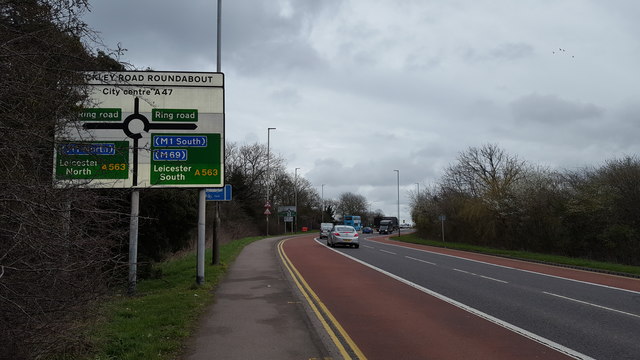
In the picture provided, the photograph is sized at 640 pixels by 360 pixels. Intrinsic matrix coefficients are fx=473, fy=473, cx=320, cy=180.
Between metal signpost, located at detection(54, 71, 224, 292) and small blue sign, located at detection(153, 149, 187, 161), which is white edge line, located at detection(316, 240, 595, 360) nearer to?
metal signpost, located at detection(54, 71, 224, 292)

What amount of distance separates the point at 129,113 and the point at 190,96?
166 cm

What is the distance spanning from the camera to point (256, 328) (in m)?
7.92

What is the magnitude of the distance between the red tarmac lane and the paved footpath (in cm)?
76

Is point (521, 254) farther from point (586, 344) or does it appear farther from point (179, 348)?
point (179, 348)

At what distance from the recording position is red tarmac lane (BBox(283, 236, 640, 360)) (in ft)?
21.8

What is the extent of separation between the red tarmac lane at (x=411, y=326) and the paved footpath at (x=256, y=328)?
2.48ft

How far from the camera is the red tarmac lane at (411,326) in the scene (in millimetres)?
6652

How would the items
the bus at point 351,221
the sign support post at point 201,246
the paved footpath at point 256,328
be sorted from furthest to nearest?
the bus at point 351,221, the sign support post at point 201,246, the paved footpath at point 256,328

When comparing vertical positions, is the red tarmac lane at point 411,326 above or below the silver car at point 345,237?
below

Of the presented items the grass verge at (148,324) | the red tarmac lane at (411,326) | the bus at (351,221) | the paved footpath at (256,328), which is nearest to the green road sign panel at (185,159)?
the grass verge at (148,324)

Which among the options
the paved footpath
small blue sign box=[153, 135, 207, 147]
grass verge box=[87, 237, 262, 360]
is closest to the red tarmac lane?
the paved footpath

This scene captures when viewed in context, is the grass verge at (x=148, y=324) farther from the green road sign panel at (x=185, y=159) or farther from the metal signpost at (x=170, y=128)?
the green road sign panel at (x=185, y=159)

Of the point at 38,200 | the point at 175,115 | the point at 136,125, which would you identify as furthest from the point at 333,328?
the point at 136,125

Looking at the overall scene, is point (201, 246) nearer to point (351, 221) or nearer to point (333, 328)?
point (333, 328)
